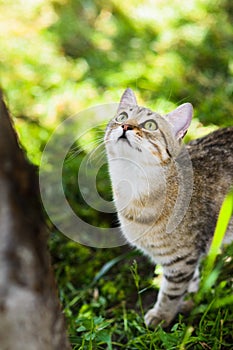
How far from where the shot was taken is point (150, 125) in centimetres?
258

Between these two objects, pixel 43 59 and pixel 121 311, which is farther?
pixel 43 59

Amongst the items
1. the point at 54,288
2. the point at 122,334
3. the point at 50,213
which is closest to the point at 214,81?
the point at 50,213

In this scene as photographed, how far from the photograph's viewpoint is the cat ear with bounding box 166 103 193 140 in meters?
2.56

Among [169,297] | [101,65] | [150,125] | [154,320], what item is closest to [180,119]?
[150,125]

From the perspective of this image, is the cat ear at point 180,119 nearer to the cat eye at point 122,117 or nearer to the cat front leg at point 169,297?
the cat eye at point 122,117

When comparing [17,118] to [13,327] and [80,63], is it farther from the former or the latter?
[13,327]

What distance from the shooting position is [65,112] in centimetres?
450

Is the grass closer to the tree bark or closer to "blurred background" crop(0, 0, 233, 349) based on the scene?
"blurred background" crop(0, 0, 233, 349)

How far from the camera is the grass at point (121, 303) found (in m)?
2.34

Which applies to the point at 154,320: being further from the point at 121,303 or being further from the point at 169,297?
the point at 121,303

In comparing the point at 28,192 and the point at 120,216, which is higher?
the point at 28,192

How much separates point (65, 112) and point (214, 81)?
1425mm

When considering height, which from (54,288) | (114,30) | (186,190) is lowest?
(114,30)

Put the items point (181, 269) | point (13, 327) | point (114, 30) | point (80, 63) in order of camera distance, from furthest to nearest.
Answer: point (114, 30), point (80, 63), point (181, 269), point (13, 327)
